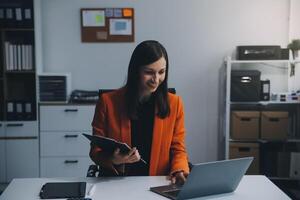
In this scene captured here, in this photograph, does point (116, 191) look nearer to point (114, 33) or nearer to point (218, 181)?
point (218, 181)

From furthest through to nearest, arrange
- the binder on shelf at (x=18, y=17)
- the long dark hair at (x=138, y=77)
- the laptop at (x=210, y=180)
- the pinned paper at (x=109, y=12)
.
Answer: the pinned paper at (x=109, y=12) → the binder on shelf at (x=18, y=17) → the long dark hair at (x=138, y=77) → the laptop at (x=210, y=180)

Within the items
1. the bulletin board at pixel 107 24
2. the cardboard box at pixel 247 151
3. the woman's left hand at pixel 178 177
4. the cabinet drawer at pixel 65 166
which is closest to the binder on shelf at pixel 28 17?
the bulletin board at pixel 107 24

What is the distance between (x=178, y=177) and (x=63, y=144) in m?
2.29

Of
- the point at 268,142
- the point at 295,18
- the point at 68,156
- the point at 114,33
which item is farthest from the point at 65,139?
the point at 295,18

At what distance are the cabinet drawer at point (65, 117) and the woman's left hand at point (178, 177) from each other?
2.14 m

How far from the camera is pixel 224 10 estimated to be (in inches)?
170

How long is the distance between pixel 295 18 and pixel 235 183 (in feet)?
9.76

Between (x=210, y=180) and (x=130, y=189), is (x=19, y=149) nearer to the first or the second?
(x=130, y=189)

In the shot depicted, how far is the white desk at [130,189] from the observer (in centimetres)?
177

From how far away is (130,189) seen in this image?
1842mm

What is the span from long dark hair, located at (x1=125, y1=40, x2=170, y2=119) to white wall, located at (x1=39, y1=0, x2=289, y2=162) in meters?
2.28

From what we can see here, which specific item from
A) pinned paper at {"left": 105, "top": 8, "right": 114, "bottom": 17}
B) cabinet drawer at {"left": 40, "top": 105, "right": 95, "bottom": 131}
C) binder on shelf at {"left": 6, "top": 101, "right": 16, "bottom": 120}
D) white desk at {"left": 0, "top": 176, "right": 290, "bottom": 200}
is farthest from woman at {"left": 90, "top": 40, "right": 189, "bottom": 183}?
pinned paper at {"left": 105, "top": 8, "right": 114, "bottom": 17}

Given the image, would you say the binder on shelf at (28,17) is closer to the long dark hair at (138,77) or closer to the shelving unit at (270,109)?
the shelving unit at (270,109)

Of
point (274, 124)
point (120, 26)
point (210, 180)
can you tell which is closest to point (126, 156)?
point (210, 180)
